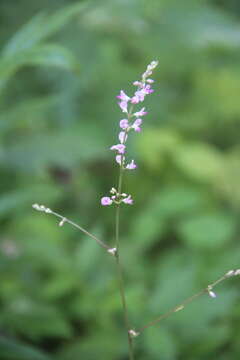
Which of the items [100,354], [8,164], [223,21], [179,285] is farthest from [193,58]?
[100,354]

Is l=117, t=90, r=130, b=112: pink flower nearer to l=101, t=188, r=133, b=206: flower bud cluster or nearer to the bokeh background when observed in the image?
l=101, t=188, r=133, b=206: flower bud cluster

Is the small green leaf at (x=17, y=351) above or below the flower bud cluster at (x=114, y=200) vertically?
below

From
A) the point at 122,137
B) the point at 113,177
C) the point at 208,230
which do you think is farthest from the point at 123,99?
the point at 113,177

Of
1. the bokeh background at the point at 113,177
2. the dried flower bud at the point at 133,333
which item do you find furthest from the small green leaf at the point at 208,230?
the dried flower bud at the point at 133,333

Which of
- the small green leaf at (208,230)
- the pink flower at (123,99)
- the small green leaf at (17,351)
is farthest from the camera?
the small green leaf at (208,230)

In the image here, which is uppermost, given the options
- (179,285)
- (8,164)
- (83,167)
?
(83,167)

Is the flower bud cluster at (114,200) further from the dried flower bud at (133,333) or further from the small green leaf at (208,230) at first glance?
the small green leaf at (208,230)

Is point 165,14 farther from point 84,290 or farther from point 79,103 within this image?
point 84,290

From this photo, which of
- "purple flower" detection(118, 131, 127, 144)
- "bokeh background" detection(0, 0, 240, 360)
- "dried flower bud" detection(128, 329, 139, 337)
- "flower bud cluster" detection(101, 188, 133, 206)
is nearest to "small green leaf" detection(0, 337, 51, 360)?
"bokeh background" detection(0, 0, 240, 360)
